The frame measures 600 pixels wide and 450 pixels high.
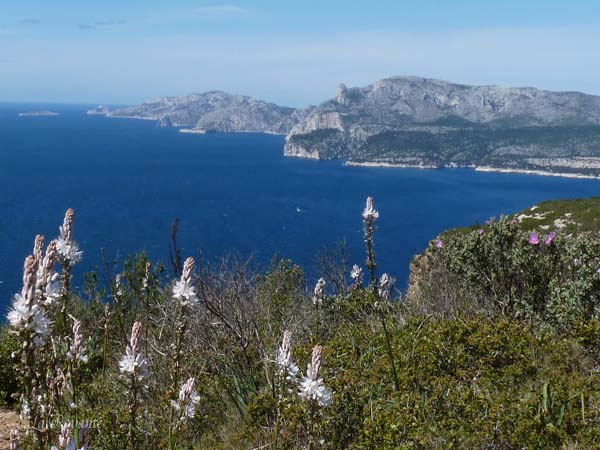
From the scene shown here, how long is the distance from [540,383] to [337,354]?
2.33 meters

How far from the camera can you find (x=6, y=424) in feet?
22.5

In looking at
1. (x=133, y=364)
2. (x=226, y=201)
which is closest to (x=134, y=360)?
(x=133, y=364)

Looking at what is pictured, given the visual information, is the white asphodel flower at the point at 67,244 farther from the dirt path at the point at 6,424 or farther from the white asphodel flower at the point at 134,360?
Result: the dirt path at the point at 6,424

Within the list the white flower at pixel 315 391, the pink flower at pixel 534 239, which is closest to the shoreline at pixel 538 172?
the pink flower at pixel 534 239

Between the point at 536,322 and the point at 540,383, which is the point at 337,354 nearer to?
the point at 540,383

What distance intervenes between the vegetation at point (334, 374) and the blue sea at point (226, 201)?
36.1 meters

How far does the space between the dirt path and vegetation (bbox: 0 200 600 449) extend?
2.62 feet

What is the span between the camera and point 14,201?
289 ft

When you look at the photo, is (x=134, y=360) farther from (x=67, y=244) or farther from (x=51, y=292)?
(x=67, y=244)

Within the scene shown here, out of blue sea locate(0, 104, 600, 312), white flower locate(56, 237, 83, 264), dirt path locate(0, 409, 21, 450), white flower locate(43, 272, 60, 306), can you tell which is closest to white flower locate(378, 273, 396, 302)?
white flower locate(56, 237, 83, 264)

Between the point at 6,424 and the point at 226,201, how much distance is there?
98.1 meters

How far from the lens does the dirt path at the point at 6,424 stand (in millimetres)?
6016

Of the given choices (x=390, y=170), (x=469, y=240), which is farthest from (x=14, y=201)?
(x=390, y=170)

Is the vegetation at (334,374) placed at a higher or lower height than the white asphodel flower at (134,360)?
lower
